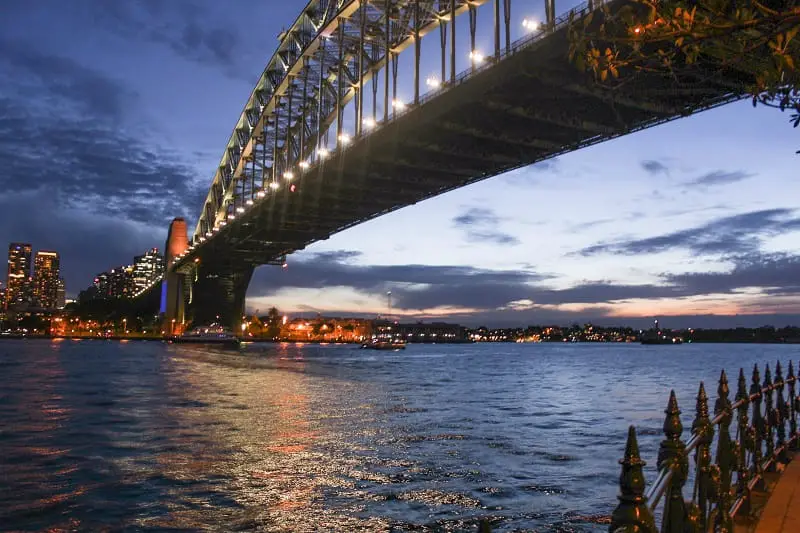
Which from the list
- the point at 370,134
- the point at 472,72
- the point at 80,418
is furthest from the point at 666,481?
the point at 370,134

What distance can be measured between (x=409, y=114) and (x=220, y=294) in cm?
7456

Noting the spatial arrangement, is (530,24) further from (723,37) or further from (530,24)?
(723,37)

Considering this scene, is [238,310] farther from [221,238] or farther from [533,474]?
[533,474]

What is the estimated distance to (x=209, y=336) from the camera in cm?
12131

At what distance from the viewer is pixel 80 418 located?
864 inches

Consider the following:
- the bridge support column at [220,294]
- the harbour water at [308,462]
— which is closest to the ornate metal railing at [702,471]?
the harbour water at [308,462]

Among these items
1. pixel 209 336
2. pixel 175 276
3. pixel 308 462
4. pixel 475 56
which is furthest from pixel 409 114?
pixel 209 336

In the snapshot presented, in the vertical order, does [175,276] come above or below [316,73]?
below

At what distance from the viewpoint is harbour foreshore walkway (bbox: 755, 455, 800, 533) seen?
16.7ft

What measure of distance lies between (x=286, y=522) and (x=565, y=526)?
379 cm

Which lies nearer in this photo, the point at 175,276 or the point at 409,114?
the point at 409,114

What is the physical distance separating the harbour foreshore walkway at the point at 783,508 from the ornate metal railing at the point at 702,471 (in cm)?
17

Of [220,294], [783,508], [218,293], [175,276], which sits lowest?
[783,508]

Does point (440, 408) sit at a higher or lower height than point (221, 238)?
lower
